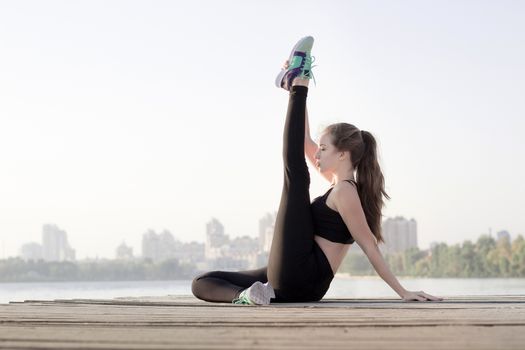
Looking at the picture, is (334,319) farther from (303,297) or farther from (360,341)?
(303,297)

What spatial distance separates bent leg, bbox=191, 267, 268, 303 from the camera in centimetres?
482

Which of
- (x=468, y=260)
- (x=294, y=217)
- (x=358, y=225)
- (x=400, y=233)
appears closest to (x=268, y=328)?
(x=294, y=217)

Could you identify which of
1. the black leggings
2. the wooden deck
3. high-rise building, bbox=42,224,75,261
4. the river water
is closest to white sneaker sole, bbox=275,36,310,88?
the black leggings

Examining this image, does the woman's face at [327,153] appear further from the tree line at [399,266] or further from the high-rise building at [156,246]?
the high-rise building at [156,246]

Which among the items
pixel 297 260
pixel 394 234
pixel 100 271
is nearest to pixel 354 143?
pixel 297 260

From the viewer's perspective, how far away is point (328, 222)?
4.82 meters

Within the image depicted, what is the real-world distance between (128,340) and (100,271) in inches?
3821

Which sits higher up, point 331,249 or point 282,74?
point 282,74

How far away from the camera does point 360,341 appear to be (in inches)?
99.8

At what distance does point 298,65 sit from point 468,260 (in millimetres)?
85144

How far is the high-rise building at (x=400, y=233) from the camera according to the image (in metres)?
119

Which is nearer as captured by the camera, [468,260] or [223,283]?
[223,283]

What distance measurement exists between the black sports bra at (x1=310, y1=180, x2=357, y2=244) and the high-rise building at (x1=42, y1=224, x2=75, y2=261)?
422ft

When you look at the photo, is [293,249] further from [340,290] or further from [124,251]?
[124,251]
